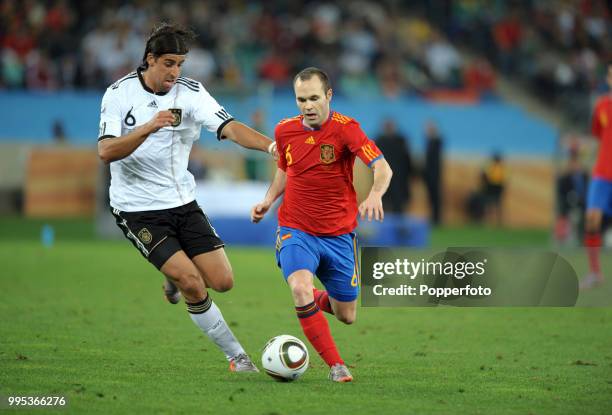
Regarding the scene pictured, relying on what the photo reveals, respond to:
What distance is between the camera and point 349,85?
28203mm

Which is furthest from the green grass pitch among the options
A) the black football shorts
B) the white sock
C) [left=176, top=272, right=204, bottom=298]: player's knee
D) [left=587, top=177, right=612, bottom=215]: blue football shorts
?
[left=587, top=177, right=612, bottom=215]: blue football shorts

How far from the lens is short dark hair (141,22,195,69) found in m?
7.95

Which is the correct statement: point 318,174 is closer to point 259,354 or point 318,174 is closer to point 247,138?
point 247,138

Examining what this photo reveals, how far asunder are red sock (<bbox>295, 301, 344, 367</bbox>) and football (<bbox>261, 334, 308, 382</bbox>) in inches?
4.6

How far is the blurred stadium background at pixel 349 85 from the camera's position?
2622 centimetres

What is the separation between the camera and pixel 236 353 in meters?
8.09

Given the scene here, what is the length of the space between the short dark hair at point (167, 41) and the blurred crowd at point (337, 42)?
1845cm

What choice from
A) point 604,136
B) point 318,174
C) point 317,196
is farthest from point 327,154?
point 604,136

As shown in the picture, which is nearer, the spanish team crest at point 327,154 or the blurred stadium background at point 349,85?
the spanish team crest at point 327,154

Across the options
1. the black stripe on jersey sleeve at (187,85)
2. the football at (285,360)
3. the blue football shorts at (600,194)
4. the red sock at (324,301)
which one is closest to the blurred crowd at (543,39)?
the blue football shorts at (600,194)

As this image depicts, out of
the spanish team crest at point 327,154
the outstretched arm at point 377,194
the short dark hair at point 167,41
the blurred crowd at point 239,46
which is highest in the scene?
the blurred crowd at point 239,46

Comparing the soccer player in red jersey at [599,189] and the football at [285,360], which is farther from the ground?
the soccer player in red jersey at [599,189]

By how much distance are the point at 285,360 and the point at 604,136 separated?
7.67 metres

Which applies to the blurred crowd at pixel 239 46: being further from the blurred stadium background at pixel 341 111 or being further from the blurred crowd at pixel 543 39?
the blurred crowd at pixel 543 39
